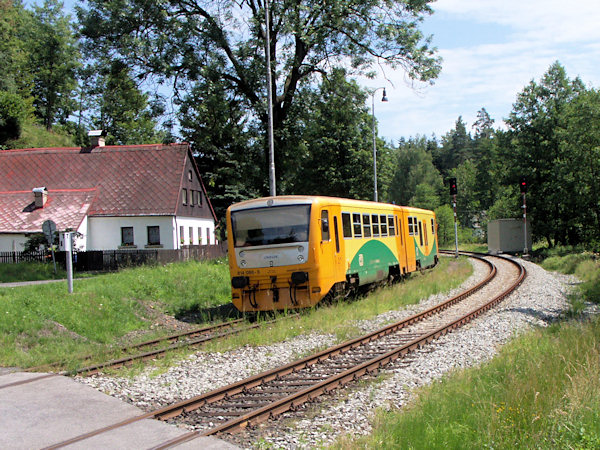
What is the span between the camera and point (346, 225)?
1606 cm

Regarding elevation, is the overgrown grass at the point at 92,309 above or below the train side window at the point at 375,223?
below

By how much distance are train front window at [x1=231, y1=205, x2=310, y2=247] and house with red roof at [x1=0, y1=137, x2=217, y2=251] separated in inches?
848

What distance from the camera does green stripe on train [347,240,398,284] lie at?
16759 millimetres

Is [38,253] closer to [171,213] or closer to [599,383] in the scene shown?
[171,213]

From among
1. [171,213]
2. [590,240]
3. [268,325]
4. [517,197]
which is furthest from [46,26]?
[268,325]

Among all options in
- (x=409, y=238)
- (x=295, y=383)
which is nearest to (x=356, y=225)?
(x=409, y=238)

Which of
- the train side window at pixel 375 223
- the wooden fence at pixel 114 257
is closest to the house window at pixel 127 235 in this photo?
the wooden fence at pixel 114 257

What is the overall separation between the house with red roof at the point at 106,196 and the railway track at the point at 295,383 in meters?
25.9

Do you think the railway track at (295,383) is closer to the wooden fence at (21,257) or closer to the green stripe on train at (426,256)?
the green stripe on train at (426,256)

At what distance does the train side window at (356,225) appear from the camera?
16672mm

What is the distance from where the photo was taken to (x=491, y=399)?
618 cm

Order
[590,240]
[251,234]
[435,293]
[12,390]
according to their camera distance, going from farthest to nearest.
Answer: [590,240]
[435,293]
[251,234]
[12,390]

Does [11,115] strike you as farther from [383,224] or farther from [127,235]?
[383,224]

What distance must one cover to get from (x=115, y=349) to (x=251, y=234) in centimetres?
473
